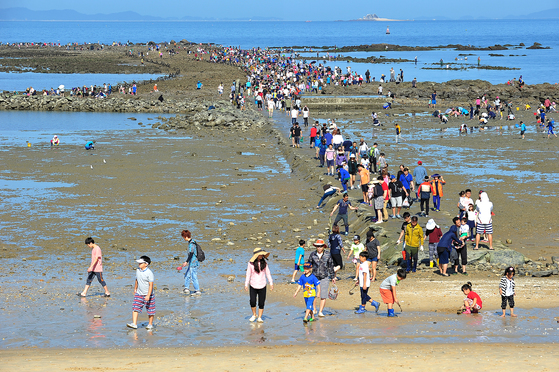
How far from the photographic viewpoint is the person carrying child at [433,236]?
1466 centimetres

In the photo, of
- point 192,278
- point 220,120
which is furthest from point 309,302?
point 220,120

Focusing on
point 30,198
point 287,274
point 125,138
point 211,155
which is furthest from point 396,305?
point 125,138

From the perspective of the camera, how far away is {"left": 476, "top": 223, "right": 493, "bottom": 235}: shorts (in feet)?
50.9

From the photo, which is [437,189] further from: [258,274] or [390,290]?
[258,274]

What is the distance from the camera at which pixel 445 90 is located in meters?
55.1

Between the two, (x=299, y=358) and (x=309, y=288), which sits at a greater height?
(x=309, y=288)

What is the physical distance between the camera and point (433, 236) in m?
14.7

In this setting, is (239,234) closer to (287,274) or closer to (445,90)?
(287,274)

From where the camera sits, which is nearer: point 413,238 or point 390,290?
point 390,290

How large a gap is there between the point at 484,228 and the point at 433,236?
163 cm

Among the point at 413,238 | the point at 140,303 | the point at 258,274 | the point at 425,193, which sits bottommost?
the point at 140,303

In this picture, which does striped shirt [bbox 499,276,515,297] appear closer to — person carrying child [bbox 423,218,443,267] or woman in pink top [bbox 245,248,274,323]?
person carrying child [bbox 423,218,443,267]

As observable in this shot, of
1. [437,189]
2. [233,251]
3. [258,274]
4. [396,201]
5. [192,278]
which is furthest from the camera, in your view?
[437,189]

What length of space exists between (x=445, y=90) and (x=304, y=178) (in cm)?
3325
